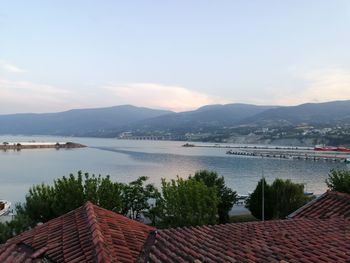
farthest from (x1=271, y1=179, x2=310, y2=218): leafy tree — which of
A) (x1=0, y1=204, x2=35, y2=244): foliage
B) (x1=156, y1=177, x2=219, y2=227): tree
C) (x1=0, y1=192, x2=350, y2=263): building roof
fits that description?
(x1=0, y1=192, x2=350, y2=263): building roof

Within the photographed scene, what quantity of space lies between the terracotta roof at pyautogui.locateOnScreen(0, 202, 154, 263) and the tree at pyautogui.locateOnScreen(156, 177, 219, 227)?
15597 millimetres

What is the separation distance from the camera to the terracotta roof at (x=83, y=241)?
22.7 ft

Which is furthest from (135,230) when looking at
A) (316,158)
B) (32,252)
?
(316,158)

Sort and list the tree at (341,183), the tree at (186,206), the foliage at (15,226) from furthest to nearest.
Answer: the tree at (341,183) < the tree at (186,206) < the foliage at (15,226)

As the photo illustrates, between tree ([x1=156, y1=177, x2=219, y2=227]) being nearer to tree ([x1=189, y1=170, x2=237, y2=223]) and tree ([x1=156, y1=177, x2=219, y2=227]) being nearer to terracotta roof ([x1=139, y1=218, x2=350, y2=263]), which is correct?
tree ([x1=189, y1=170, x2=237, y2=223])

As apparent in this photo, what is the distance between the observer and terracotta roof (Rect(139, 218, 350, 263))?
22.4ft

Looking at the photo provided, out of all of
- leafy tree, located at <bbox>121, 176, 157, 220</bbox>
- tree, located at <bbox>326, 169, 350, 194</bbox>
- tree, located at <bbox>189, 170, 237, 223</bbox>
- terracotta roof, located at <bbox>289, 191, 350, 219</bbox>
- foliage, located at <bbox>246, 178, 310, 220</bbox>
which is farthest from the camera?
tree, located at <bbox>189, 170, 237, 223</bbox>

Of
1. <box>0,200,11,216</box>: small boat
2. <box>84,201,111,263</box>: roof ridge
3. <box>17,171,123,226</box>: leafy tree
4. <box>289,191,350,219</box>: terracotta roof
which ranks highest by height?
<box>84,201,111,263</box>: roof ridge

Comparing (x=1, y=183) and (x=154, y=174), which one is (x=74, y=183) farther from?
(x=154, y=174)

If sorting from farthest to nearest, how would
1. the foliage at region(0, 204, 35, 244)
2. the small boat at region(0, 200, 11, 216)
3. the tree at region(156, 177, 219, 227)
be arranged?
the small boat at region(0, 200, 11, 216) < the tree at region(156, 177, 219, 227) < the foliage at region(0, 204, 35, 244)

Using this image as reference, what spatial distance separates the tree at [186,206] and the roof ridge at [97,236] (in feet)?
52.0

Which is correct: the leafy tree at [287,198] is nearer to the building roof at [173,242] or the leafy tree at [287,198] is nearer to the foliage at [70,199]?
the foliage at [70,199]

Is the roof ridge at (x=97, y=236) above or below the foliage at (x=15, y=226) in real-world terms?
above

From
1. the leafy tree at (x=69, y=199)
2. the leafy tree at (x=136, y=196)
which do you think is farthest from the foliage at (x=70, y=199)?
the leafy tree at (x=136, y=196)
